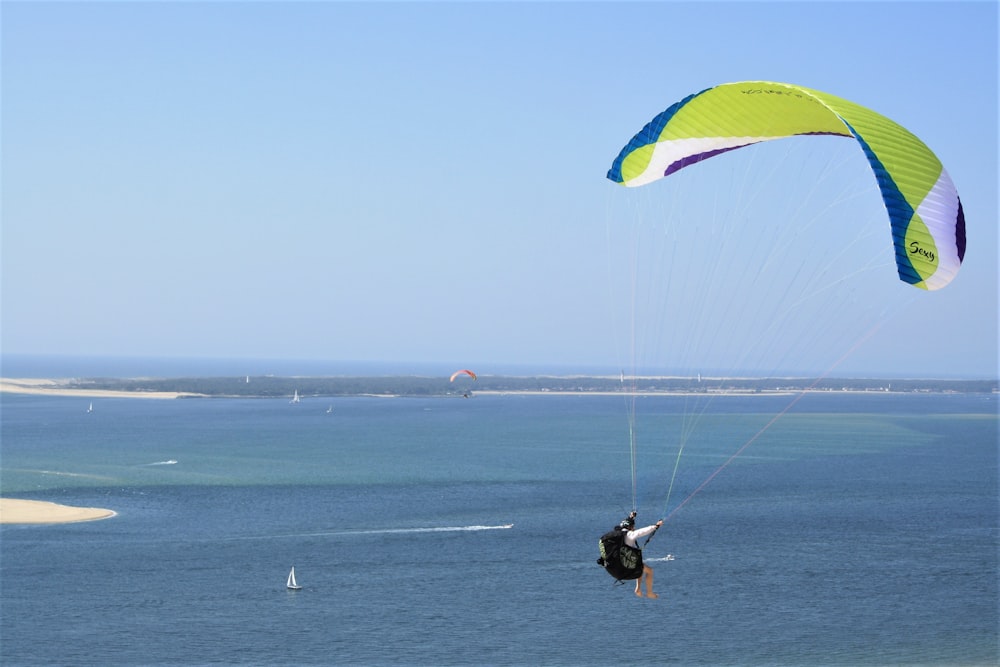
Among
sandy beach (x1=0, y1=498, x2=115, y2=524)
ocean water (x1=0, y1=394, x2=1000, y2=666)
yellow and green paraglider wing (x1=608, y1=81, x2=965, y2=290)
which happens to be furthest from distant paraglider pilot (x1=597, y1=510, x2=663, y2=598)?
sandy beach (x1=0, y1=498, x2=115, y2=524)

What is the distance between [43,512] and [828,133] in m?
51.6

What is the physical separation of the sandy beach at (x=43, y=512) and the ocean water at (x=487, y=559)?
1.52 m

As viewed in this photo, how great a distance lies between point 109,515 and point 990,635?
42.3 m

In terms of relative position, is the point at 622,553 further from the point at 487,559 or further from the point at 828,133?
the point at 487,559

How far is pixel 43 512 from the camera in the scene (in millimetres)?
59312

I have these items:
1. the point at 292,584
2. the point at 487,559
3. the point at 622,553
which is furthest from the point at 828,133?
the point at 487,559

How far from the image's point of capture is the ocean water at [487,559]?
35.9 m

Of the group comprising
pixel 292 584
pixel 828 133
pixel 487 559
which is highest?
pixel 828 133

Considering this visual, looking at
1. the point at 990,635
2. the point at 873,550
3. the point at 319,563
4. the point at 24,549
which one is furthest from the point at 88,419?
the point at 990,635

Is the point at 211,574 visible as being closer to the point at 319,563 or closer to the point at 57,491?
the point at 319,563

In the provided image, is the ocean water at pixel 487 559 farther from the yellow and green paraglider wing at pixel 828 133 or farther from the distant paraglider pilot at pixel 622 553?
the yellow and green paraglider wing at pixel 828 133

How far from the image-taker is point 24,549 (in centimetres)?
4969

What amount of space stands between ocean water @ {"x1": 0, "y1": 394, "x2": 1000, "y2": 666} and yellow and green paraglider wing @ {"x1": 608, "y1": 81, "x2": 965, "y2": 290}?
9899mm

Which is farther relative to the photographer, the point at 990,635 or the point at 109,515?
the point at 109,515
